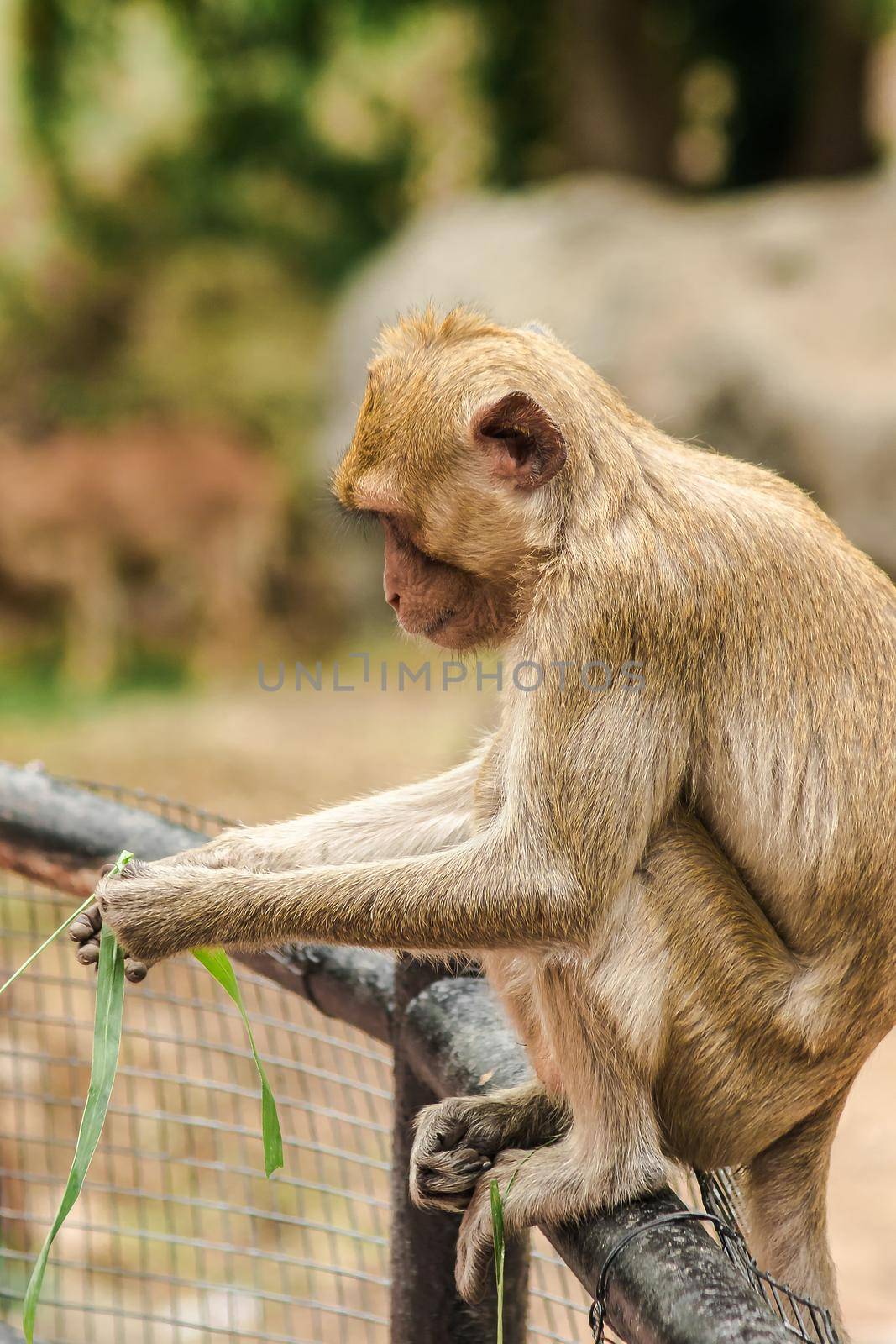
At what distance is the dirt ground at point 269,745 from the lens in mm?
10477

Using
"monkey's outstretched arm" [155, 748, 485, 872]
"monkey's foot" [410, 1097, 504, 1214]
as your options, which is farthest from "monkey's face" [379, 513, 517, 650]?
"monkey's foot" [410, 1097, 504, 1214]

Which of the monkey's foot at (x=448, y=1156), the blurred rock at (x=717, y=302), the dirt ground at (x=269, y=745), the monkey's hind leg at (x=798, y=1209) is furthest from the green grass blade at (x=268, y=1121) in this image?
the blurred rock at (x=717, y=302)

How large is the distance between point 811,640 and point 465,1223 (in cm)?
122

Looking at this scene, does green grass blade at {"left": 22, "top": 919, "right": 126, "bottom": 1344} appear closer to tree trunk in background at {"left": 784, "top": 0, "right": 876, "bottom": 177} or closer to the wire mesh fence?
the wire mesh fence

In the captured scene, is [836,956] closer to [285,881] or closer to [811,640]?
[811,640]

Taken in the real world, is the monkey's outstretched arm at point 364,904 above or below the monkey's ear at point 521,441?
below

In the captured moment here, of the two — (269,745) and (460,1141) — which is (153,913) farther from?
(269,745)

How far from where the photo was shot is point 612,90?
13.5m

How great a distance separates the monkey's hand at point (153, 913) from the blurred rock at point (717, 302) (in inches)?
294

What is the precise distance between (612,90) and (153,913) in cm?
1245

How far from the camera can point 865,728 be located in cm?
260

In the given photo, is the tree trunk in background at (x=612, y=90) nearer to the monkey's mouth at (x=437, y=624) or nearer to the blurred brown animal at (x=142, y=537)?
the blurred brown animal at (x=142, y=537)

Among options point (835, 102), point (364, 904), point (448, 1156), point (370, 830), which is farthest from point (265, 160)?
point (448, 1156)

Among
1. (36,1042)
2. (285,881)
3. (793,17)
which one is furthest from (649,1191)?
(793,17)
